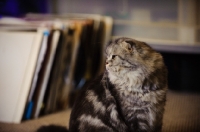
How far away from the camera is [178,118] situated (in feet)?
5.08

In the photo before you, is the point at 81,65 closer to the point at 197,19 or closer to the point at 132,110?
the point at 197,19

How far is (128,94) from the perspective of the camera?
1145 millimetres

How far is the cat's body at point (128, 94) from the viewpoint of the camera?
1.12 meters

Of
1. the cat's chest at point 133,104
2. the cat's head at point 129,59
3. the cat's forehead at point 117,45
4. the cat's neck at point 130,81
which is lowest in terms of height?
the cat's chest at point 133,104

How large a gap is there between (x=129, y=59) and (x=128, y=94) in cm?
11

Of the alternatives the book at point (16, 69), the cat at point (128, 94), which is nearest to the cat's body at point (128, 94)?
the cat at point (128, 94)

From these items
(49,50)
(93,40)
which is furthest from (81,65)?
(49,50)

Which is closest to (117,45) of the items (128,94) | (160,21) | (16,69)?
(128,94)

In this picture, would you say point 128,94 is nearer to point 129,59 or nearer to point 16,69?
point 129,59

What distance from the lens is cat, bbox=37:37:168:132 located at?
3.68ft

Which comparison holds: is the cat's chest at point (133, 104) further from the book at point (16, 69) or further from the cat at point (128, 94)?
the book at point (16, 69)

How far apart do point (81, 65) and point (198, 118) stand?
65 cm

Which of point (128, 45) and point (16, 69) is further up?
point (128, 45)

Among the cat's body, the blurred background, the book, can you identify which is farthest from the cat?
the blurred background
